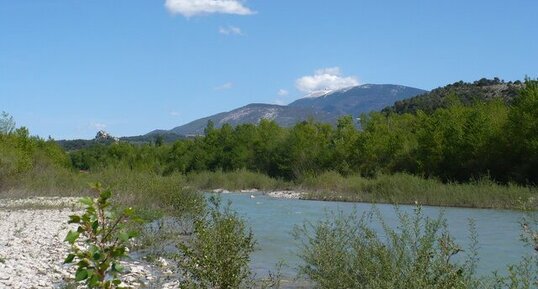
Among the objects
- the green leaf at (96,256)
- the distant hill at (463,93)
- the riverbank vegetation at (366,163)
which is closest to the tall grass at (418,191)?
the riverbank vegetation at (366,163)

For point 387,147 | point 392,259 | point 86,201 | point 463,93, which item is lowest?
point 392,259

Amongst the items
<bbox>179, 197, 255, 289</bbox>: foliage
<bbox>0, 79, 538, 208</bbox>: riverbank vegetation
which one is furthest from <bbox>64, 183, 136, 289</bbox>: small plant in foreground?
<bbox>0, 79, 538, 208</bbox>: riverbank vegetation

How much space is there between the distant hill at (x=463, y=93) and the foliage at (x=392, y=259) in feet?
263

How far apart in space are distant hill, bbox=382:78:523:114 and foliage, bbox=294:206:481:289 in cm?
8001

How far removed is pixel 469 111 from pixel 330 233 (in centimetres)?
4527

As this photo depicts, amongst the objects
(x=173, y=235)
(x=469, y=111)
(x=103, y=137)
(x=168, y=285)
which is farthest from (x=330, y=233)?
Result: (x=103, y=137)

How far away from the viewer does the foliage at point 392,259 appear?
6.72 meters

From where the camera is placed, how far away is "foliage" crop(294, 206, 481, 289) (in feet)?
A: 22.1

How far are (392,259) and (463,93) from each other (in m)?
94.2

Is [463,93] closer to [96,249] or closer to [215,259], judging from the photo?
[215,259]

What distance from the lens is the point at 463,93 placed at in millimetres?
97125

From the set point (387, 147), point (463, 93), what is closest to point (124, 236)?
point (387, 147)

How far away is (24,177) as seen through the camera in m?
40.6

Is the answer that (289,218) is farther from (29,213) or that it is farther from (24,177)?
(24,177)
